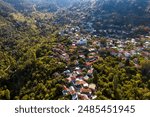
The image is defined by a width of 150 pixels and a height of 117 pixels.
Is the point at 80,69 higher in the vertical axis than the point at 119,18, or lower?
lower

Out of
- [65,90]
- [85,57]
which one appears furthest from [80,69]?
[65,90]

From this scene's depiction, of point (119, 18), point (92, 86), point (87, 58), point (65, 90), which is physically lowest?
point (65, 90)

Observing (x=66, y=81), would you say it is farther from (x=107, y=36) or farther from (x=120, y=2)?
(x=120, y=2)

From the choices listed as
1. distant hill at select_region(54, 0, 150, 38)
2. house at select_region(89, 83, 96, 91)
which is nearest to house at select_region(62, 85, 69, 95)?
house at select_region(89, 83, 96, 91)

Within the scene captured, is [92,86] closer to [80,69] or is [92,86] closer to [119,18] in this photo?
[80,69]

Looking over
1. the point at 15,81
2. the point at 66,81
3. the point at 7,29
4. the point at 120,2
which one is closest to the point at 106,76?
the point at 66,81

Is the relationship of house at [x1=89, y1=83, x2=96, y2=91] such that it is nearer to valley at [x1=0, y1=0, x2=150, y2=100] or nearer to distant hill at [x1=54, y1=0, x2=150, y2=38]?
valley at [x1=0, y1=0, x2=150, y2=100]

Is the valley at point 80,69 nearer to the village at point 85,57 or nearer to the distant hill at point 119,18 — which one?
the village at point 85,57

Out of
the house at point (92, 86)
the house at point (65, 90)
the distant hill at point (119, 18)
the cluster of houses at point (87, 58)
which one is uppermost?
the distant hill at point (119, 18)

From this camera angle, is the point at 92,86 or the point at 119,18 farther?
the point at 119,18

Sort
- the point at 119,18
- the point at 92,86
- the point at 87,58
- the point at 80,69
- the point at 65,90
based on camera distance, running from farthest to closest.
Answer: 1. the point at 119,18
2. the point at 87,58
3. the point at 80,69
4. the point at 92,86
5. the point at 65,90

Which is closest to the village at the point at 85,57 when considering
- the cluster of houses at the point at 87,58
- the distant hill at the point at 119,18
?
the cluster of houses at the point at 87,58
